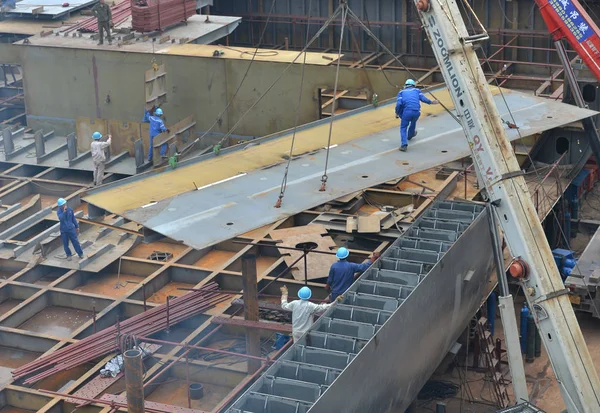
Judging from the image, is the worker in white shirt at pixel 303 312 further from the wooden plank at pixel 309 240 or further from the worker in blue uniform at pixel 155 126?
the worker in blue uniform at pixel 155 126

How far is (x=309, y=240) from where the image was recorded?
19.0 m

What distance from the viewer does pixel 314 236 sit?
19.1 m

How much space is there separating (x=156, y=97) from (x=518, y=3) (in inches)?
442

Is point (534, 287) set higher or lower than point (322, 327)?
higher

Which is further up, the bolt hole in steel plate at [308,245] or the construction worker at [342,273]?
the construction worker at [342,273]

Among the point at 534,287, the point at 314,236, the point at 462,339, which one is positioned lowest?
the point at 462,339

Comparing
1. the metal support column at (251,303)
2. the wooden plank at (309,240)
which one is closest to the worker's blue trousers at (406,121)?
the wooden plank at (309,240)

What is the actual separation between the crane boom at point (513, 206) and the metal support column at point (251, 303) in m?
3.65

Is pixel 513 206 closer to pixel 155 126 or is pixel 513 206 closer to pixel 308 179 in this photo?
pixel 308 179

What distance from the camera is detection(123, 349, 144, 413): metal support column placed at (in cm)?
1234

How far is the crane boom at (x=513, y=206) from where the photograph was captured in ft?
42.1

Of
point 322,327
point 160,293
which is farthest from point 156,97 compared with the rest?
point 322,327

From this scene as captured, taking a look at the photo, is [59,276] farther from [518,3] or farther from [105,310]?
[518,3]

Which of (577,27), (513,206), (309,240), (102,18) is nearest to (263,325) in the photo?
(309,240)
